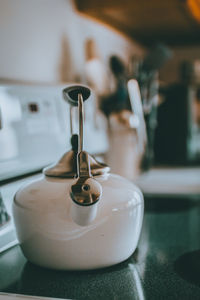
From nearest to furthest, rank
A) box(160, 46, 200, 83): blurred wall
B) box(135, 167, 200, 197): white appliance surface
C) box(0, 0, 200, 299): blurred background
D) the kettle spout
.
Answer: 1. the kettle spout
2. box(0, 0, 200, 299): blurred background
3. box(135, 167, 200, 197): white appliance surface
4. box(160, 46, 200, 83): blurred wall

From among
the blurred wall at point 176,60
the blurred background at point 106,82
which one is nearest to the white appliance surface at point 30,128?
the blurred background at point 106,82

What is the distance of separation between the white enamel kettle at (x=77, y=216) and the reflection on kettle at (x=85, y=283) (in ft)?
0.04

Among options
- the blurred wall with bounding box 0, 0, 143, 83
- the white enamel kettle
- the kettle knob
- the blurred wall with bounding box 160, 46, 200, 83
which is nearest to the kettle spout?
the white enamel kettle

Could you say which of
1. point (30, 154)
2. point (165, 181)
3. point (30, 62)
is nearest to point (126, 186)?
point (30, 154)

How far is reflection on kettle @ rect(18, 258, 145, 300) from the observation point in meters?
0.41

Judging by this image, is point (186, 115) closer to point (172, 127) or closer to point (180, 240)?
→ point (172, 127)

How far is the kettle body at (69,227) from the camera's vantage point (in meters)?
0.44

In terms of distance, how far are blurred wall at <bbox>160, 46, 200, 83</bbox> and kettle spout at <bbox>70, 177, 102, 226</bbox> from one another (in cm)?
142

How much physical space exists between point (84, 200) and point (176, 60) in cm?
148

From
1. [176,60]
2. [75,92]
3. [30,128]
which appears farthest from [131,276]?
[176,60]

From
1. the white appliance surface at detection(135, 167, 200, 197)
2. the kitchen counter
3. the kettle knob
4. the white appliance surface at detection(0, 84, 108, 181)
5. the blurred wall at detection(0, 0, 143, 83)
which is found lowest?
the white appliance surface at detection(135, 167, 200, 197)

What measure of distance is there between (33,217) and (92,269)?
0.10 m

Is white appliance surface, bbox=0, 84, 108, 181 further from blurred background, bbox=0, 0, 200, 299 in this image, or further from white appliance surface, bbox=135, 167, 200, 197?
A: white appliance surface, bbox=135, 167, 200, 197

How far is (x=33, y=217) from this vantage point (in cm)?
45
